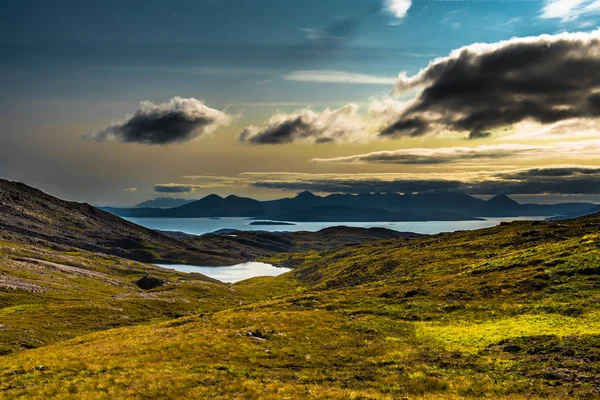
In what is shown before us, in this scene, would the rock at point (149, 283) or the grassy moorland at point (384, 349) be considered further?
the rock at point (149, 283)

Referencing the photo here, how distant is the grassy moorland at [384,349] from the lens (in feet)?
80.0

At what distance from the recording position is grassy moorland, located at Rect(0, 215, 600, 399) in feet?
80.0

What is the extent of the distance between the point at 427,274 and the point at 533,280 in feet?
86.6

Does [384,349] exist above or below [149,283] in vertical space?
above

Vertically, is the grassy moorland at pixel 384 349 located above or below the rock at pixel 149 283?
above

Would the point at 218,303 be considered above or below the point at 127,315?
below

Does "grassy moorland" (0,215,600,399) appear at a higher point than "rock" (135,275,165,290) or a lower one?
higher

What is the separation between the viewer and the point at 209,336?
137ft

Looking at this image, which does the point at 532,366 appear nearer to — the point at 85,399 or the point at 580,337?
the point at 580,337

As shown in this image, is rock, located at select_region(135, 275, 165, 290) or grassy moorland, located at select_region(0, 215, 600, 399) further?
rock, located at select_region(135, 275, 165, 290)

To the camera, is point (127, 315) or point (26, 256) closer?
point (127, 315)

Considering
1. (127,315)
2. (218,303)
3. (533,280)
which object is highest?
(533,280)

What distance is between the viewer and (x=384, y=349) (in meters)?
34.2

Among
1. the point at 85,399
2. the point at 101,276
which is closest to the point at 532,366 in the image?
the point at 85,399
